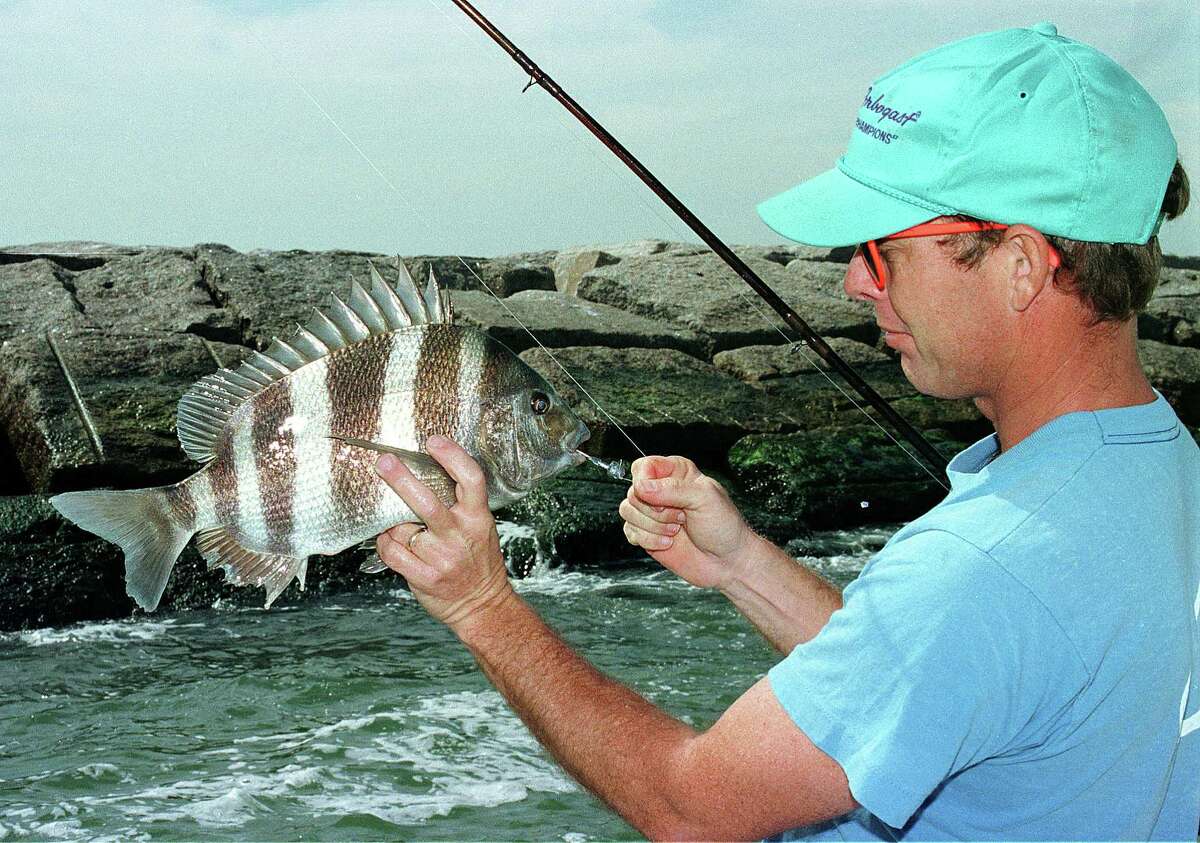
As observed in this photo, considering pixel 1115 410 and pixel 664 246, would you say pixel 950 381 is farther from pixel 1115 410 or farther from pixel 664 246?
pixel 664 246

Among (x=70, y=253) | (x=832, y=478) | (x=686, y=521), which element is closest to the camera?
(x=686, y=521)

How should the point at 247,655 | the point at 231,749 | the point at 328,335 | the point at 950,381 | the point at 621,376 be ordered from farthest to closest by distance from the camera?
1. the point at 621,376
2. the point at 247,655
3. the point at 231,749
4. the point at 328,335
5. the point at 950,381

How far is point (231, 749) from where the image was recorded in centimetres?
547

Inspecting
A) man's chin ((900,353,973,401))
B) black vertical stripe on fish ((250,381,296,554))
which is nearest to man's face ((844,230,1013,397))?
man's chin ((900,353,973,401))

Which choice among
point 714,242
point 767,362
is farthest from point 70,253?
point 714,242

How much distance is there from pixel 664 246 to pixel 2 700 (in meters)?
10.5

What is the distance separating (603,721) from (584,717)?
0.12ft

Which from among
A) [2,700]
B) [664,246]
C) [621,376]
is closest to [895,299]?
[2,700]

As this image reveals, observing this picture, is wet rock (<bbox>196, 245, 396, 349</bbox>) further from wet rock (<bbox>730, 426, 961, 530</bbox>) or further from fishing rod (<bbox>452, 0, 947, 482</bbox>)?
fishing rod (<bbox>452, 0, 947, 482</bbox>)

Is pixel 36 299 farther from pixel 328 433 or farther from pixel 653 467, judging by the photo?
pixel 653 467

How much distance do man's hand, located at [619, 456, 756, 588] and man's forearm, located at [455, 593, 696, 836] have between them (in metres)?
0.37

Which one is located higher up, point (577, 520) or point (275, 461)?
point (275, 461)

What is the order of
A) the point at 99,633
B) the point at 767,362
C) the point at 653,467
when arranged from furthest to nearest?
the point at 767,362 → the point at 99,633 → the point at 653,467

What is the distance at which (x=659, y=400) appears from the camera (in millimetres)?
9898
